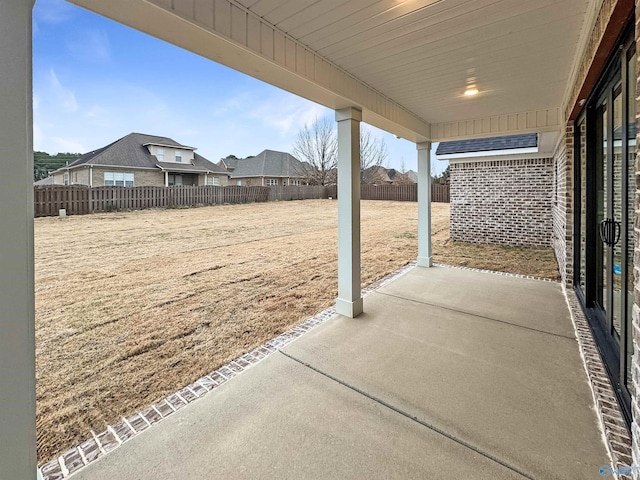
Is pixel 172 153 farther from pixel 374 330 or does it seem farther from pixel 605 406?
pixel 605 406

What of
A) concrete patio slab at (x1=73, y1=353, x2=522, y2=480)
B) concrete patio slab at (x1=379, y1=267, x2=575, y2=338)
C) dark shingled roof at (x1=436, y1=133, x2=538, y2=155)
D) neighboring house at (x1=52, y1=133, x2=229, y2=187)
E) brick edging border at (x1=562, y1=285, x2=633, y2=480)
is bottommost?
concrete patio slab at (x1=73, y1=353, x2=522, y2=480)

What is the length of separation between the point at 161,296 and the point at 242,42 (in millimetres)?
3878

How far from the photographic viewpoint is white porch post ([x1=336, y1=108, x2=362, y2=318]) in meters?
3.86

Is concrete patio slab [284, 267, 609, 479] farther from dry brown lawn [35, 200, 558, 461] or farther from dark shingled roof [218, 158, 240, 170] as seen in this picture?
dark shingled roof [218, 158, 240, 170]

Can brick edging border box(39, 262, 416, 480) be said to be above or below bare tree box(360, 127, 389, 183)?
below

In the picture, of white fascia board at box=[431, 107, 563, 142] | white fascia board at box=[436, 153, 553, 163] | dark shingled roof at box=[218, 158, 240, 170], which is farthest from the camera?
dark shingled roof at box=[218, 158, 240, 170]

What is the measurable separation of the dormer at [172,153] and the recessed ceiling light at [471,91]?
22.8m

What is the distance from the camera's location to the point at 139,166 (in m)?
20.9

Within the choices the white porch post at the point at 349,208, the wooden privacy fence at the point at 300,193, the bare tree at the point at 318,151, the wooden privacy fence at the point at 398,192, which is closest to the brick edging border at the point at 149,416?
the white porch post at the point at 349,208

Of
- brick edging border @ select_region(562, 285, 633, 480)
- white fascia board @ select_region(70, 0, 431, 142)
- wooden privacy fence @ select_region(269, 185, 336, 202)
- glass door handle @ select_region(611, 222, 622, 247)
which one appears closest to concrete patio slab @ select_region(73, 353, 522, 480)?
brick edging border @ select_region(562, 285, 633, 480)

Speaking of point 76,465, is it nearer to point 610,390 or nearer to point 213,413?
point 213,413

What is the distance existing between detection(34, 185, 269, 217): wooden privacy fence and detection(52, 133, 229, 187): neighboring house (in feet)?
20.4

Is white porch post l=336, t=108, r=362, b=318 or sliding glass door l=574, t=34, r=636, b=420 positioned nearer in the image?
sliding glass door l=574, t=34, r=636, b=420

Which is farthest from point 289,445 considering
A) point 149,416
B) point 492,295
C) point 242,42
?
point 492,295
